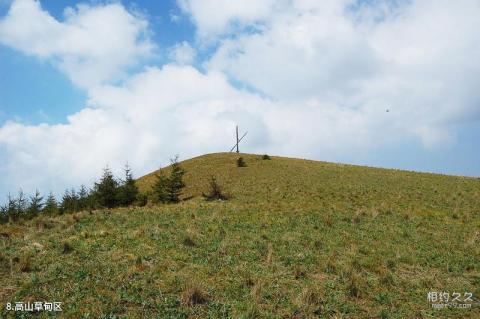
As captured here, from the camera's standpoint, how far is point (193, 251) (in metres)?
15.7

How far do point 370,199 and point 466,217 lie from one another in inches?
326

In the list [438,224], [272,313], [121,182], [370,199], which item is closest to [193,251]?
[272,313]

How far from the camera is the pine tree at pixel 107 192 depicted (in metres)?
37.2

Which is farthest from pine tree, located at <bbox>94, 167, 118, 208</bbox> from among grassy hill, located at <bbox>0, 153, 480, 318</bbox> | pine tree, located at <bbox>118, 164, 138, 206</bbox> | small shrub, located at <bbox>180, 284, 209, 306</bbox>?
small shrub, located at <bbox>180, 284, 209, 306</bbox>

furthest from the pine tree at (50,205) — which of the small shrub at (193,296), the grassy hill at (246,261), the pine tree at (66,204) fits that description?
the small shrub at (193,296)

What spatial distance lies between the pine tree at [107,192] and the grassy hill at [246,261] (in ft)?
44.6

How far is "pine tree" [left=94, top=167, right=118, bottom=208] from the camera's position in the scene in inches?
1467

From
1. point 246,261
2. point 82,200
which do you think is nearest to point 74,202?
point 82,200

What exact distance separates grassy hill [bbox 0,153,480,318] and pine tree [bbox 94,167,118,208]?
44.6 ft

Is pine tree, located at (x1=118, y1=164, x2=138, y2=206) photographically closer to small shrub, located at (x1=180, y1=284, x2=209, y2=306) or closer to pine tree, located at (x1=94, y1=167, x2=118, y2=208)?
pine tree, located at (x1=94, y1=167, x2=118, y2=208)

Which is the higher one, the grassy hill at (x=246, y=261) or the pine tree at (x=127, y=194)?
the pine tree at (x=127, y=194)

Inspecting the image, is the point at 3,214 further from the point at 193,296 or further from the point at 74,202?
the point at 193,296

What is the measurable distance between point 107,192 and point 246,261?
25.8 meters

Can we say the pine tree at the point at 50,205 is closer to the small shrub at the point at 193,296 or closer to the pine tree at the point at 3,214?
the pine tree at the point at 3,214
